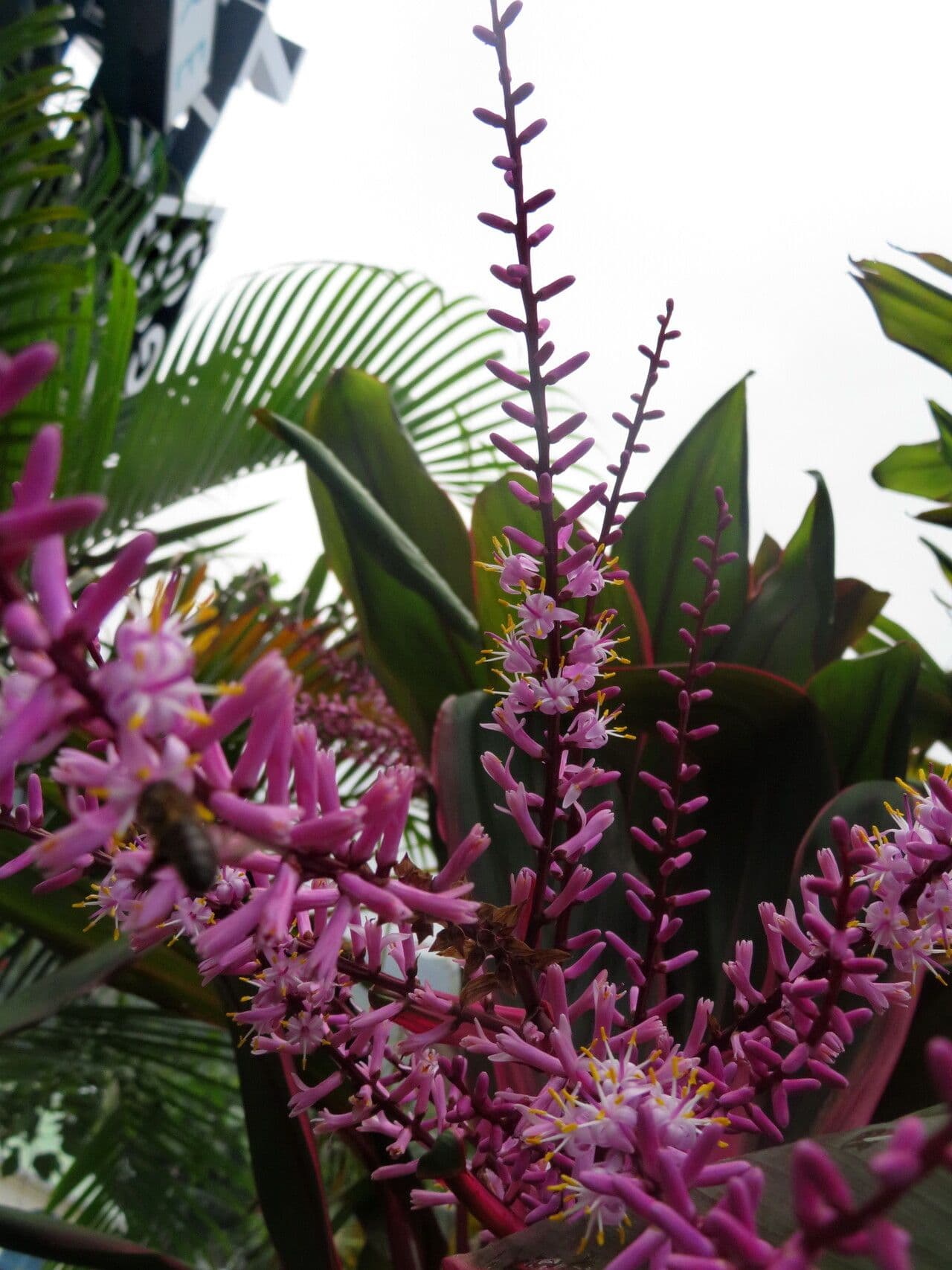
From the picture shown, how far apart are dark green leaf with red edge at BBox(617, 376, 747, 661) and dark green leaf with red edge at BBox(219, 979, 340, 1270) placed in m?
0.33

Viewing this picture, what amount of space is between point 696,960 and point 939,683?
349 mm

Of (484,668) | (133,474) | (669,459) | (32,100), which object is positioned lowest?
(484,668)

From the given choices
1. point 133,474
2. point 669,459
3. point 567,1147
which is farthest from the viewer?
point 133,474

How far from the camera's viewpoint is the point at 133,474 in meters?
1.06

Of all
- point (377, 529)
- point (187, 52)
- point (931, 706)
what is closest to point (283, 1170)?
point (377, 529)

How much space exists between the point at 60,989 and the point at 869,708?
1.34 feet

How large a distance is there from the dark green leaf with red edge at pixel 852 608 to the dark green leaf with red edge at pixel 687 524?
152mm

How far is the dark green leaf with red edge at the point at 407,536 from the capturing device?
0.62 metres

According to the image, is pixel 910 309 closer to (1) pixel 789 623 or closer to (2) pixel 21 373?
(1) pixel 789 623

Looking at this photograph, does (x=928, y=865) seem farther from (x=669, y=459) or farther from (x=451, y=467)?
(x=451, y=467)

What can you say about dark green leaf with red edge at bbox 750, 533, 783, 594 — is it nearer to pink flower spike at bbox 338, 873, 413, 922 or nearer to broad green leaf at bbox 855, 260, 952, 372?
broad green leaf at bbox 855, 260, 952, 372

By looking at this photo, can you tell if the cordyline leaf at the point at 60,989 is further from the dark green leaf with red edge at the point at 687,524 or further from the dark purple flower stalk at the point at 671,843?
the dark green leaf with red edge at the point at 687,524

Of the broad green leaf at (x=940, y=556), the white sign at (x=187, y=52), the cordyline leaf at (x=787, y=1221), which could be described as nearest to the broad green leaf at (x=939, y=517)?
the broad green leaf at (x=940, y=556)

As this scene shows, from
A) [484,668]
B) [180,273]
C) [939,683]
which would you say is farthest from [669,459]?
[180,273]
